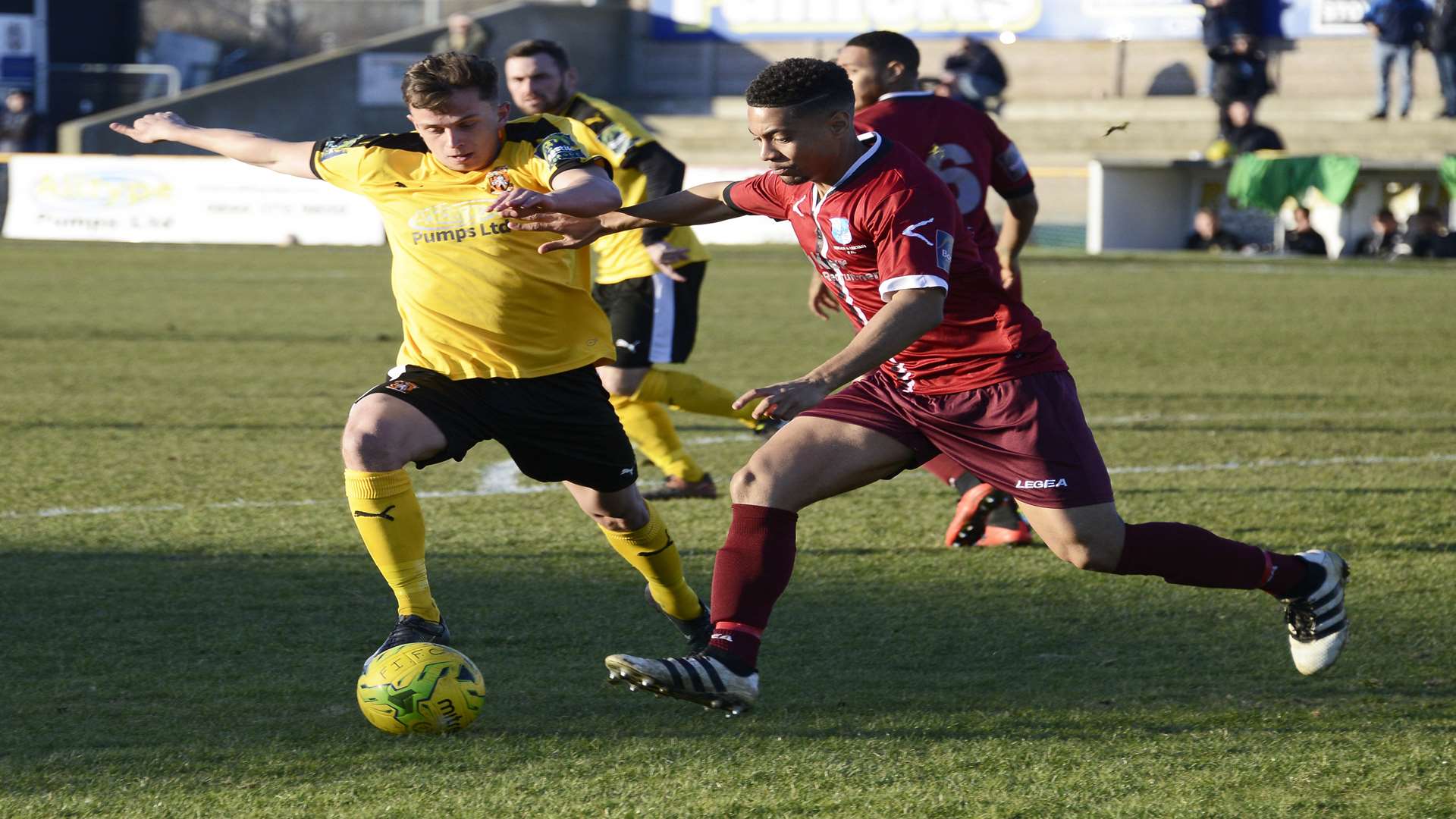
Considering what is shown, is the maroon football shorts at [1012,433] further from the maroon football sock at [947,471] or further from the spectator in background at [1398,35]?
the spectator in background at [1398,35]

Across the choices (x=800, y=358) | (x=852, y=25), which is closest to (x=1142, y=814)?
(x=800, y=358)

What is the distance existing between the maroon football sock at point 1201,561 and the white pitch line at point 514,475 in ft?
9.94

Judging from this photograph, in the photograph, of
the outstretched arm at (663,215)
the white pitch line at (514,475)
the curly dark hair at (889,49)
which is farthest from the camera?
the white pitch line at (514,475)

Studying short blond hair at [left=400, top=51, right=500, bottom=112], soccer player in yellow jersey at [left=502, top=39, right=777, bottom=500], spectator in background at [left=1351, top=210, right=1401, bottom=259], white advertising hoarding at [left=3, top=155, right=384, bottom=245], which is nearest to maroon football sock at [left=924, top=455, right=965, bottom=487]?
soccer player in yellow jersey at [left=502, top=39, right=777, bottom=500]

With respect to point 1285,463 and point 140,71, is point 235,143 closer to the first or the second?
point 1285,463

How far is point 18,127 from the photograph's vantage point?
28.1m

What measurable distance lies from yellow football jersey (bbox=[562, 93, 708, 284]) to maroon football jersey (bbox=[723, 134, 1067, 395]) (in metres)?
2.48

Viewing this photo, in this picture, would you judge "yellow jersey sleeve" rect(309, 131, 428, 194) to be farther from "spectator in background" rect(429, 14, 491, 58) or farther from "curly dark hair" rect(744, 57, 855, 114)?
"spectator in background" rect(429, 14, 491, 58)

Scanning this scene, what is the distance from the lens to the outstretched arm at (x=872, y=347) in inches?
141

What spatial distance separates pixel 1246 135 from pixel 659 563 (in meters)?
19.5

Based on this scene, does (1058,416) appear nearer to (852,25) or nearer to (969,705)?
(969,705)

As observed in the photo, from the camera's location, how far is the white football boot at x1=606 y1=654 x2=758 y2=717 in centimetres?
388

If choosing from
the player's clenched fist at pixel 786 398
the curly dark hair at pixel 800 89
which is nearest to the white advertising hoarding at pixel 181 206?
the curly dark hair at pixel 800 89

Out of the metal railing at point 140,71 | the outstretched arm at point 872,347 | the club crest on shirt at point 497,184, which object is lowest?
the metal railing at point 140,71
